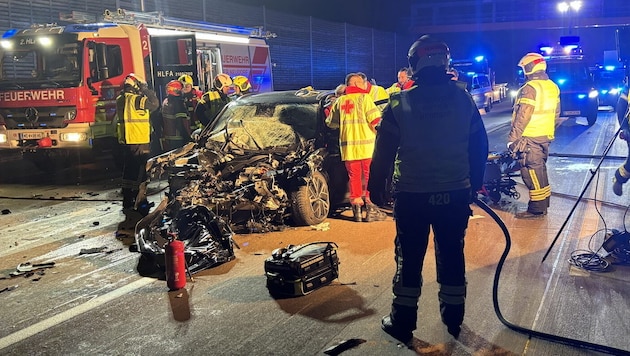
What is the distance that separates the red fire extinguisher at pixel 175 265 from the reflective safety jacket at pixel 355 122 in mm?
2905

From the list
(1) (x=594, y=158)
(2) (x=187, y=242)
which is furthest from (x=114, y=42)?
(1) (x=594, y=158)

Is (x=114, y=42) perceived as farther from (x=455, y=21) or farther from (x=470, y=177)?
(x=455, y=21)

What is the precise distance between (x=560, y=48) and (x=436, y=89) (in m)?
18.9

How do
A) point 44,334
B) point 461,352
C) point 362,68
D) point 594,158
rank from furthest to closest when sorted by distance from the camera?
point 362,68 < point 594,158 < point 44,334 < point 461,352

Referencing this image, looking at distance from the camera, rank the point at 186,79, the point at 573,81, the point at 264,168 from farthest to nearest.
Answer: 1. the point at 573,81
2. the point at 186,79
3. the point at 264,168

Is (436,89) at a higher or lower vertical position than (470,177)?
higher

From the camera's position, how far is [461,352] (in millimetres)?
3836

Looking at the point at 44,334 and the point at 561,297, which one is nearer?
the point at 44,334

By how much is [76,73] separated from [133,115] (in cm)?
400

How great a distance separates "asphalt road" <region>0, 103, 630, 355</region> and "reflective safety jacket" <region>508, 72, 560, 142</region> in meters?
1.10

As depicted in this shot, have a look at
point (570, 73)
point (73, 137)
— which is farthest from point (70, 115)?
point (570, 73)

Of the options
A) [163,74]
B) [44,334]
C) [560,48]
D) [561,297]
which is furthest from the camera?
[560,48]

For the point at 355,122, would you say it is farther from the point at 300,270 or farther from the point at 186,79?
the point at 186,79

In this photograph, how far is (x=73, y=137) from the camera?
12172 millimetres
